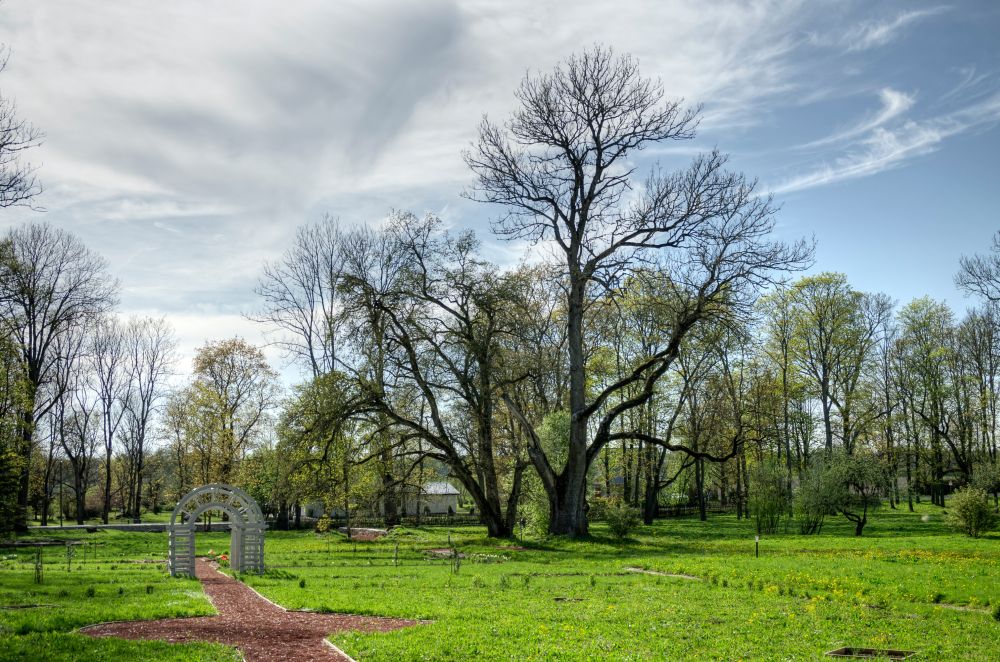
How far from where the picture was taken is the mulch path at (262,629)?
9.34 metres

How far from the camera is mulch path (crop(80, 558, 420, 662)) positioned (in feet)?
30.7

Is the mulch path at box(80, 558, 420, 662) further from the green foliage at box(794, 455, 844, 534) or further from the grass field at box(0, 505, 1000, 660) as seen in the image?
the green foliage at box(794, 455, 844, 534)

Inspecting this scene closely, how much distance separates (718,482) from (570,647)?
4951 cm

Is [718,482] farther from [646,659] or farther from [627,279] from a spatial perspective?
[646,659]

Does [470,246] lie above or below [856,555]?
above

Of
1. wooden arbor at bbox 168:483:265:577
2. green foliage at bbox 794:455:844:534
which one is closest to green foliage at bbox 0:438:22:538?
wooden arbor at bbox 168:483:265:577

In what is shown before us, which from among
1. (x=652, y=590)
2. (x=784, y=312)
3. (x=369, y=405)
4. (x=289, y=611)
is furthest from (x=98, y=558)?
(x=784, y=312)

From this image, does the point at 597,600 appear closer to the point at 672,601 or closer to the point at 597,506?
the point at 672,601

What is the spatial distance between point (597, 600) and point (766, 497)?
829 inches

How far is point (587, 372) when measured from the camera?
44.8m

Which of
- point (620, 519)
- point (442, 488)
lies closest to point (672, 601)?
point (620, 519)

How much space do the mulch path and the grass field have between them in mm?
401

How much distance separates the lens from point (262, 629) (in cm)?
1088

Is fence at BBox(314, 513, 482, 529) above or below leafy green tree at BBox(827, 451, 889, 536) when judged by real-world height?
below
